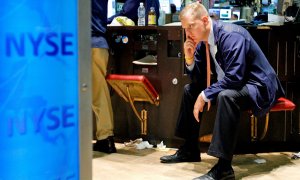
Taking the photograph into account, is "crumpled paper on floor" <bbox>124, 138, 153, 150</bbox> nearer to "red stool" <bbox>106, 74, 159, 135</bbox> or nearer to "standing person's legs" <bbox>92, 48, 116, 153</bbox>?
"red stool" <bbox>106, 74, 159, 135</bbox>

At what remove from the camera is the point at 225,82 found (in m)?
3.13

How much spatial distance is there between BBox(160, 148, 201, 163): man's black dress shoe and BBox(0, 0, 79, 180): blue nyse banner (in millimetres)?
2229

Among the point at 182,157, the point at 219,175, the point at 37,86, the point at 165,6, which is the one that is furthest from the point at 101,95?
the point at 37,86

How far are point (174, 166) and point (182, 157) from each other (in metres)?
0.14

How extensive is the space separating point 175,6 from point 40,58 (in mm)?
3769

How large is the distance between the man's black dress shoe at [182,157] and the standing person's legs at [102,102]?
53 centimetres

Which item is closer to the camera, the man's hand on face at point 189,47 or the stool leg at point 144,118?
the man's hand on face at point 189,47

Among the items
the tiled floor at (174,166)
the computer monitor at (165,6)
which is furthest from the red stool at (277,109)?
the computer monitor at (165,6)

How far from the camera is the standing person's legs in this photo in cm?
379

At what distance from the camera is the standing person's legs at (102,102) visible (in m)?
3.79

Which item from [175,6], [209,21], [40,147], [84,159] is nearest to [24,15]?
[40,147]

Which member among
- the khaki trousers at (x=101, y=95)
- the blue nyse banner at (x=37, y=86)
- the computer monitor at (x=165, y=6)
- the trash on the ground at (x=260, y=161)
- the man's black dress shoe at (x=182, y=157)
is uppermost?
the computer monitor at (x=165, y=6)

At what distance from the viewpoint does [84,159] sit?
149cm

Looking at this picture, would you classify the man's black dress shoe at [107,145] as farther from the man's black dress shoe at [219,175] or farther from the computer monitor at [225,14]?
the computer monitor at [225,14]
